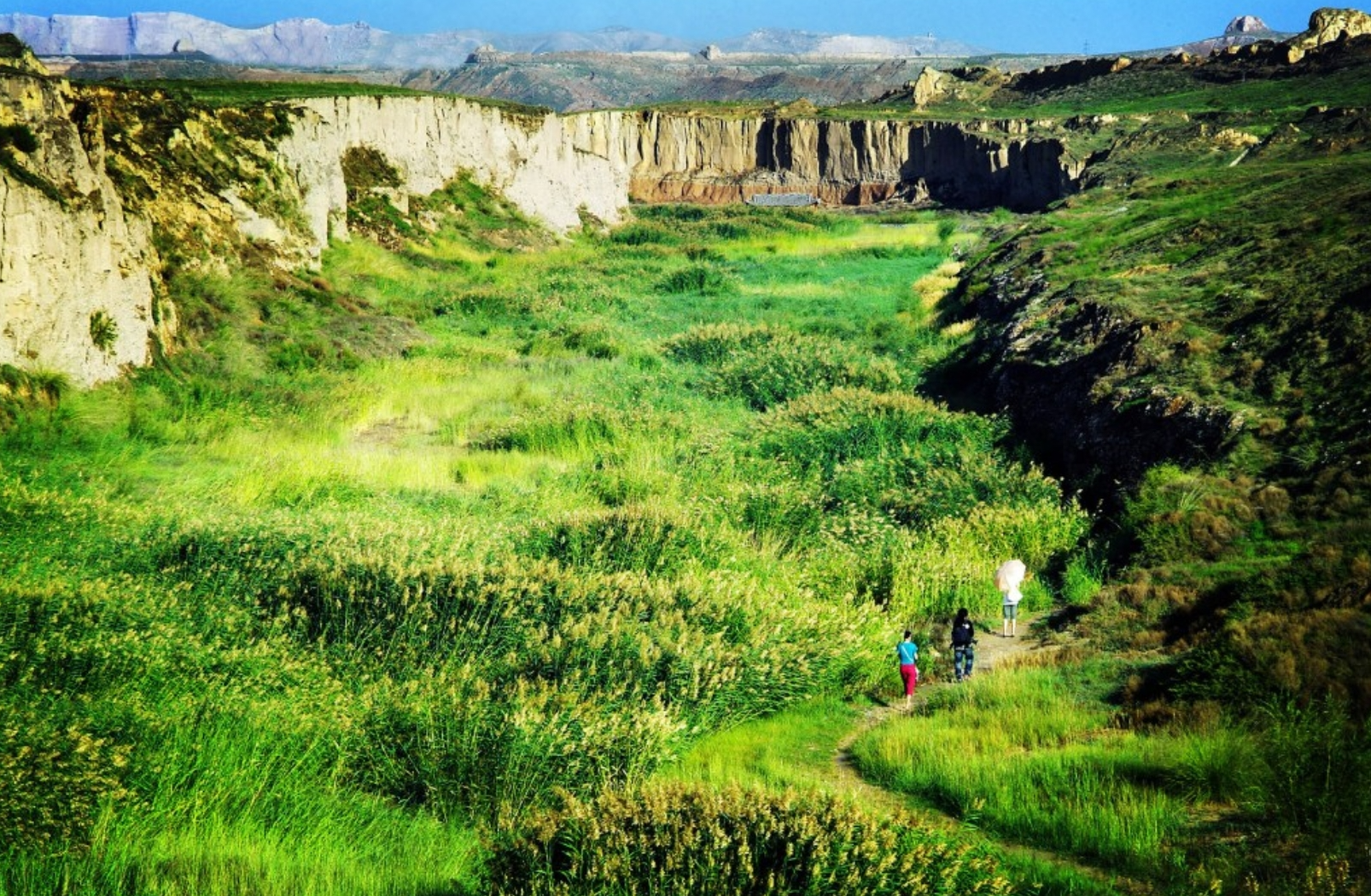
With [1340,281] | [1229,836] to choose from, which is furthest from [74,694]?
[1340,281]

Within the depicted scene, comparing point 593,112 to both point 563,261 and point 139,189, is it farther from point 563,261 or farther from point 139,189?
point 139,189

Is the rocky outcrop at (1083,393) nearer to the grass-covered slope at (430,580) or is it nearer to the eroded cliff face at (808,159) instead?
the grass-covered slope at (430,580)

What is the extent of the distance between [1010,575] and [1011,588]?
20 centimetres

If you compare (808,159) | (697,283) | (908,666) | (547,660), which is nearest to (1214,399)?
(908,666)

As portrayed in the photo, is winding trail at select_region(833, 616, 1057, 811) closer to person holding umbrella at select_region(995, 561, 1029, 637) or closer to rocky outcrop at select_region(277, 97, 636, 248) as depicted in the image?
person holding umbrella at select_region(995, 561, 1029, 637)

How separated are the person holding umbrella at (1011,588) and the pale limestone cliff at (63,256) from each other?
1468cm

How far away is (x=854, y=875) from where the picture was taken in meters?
6.54

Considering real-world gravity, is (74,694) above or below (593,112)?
below

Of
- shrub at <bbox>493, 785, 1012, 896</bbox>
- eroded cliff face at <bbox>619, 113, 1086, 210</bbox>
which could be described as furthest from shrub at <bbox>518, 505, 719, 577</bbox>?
eroded cliff face at <bbox>619, 113, 1086, 210</bbox>

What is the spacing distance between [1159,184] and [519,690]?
38925mm

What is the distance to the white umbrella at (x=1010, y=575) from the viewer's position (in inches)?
556

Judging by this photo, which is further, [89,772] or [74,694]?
[74,694]

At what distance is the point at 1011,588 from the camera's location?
14.0 m

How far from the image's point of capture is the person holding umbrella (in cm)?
1386
